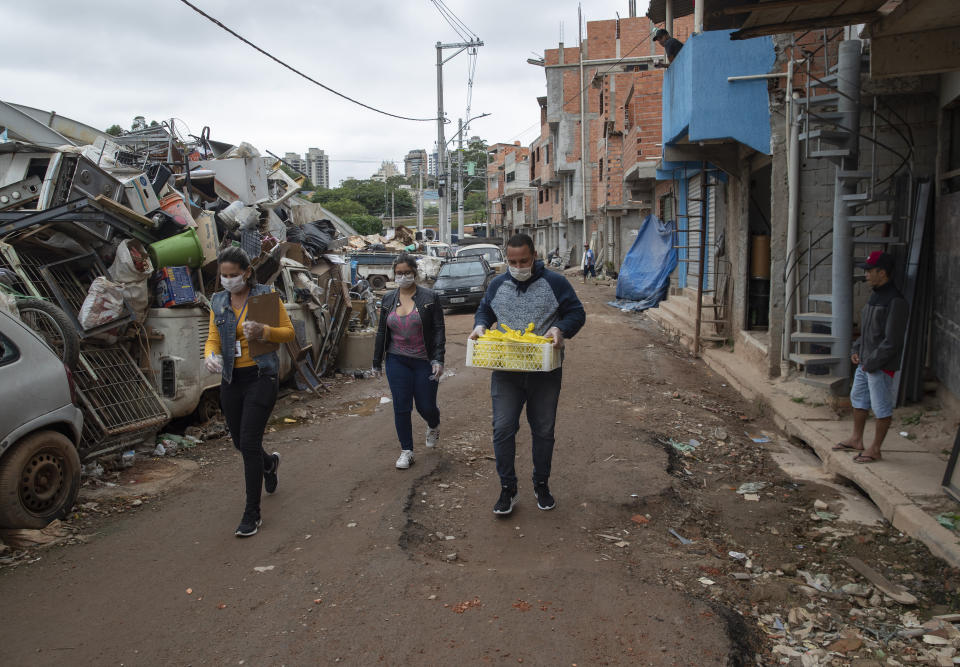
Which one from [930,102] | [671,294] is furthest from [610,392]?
[671,294]

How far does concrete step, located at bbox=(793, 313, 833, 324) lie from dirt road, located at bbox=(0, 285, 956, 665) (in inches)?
75.8

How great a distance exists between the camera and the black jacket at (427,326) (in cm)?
604

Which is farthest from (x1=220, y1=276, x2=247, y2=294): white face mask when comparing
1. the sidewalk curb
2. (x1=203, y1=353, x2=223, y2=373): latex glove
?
the sidewalk curb

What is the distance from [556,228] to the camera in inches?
2046

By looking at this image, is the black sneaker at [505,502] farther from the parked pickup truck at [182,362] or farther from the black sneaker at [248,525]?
the parked pickup truck at [182,362]

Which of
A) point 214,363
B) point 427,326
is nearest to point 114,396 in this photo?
point 214,363

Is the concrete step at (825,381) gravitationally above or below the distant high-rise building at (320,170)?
below

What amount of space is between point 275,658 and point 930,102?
312 inches

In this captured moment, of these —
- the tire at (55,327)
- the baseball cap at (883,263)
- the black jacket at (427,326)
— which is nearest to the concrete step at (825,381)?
the baseball cap at (883,263)

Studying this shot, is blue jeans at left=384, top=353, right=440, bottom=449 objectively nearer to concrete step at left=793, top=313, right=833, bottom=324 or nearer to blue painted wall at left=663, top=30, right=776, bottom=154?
concrete step at left=793, top=313, right=833, bottom=324

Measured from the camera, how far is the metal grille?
643 cm

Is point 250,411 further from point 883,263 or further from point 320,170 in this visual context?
point 320,170

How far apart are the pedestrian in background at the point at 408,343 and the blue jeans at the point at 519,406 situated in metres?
1.36

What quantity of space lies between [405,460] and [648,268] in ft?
50.1
